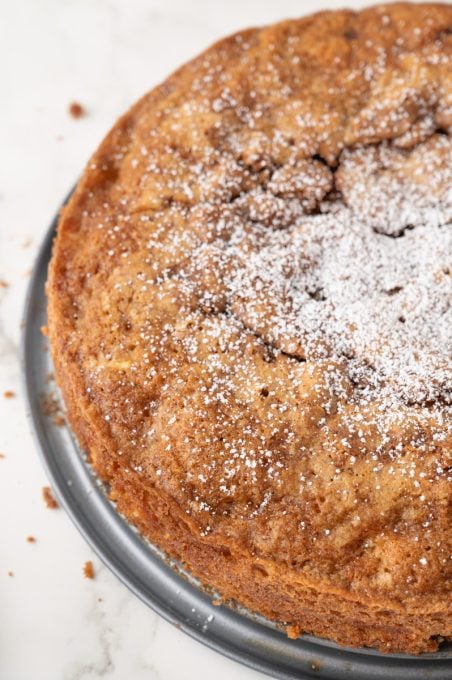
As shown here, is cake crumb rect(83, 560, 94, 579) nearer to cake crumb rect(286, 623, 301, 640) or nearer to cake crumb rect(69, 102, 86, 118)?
cake crumb rect(286, 623, 301, 640)

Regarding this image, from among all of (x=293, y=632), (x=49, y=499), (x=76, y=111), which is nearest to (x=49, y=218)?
(x=76, y=111)

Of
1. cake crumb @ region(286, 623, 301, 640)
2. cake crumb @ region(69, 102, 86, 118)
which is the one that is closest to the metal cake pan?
cake crumb @ region(286, 623, 301, 640)

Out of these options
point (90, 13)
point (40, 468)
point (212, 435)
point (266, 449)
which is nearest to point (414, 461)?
point (266, 449)

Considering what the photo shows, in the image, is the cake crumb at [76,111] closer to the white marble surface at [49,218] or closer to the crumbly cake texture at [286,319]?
the white marble surface at [49,218]

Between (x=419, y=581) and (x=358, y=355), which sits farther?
(x=358, y=355)

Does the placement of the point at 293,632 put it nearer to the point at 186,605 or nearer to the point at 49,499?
the point at 186,605

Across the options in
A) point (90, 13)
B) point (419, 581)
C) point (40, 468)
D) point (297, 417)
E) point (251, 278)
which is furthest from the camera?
point (90, 13)

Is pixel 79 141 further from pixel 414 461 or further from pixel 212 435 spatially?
pixel 414 461
